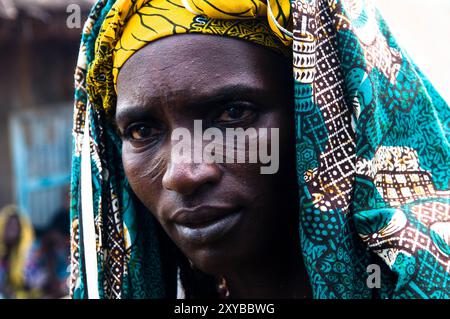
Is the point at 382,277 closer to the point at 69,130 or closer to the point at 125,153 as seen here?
the point at 125,153

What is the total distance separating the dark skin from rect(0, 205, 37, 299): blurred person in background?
257 inches

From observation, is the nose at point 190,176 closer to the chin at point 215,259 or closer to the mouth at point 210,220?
the mouth at point 210,220

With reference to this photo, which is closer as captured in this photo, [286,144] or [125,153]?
[286,144]

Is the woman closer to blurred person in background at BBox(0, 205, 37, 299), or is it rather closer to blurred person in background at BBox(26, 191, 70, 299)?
blurred person in background at BBox(26, 191, 70, 299)

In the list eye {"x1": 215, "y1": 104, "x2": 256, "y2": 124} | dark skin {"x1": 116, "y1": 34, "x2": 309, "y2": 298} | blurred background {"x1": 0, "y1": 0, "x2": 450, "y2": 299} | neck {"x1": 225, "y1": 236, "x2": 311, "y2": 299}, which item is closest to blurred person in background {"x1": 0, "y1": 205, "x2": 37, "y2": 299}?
blurred background {"x1": 0, "y1": 0, "x2": 450, "y2": 299}

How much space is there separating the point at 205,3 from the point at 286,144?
0.50 m

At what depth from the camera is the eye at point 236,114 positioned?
1740 mm

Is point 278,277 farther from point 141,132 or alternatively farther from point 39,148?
point 39,148

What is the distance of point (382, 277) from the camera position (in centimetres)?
166

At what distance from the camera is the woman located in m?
1.65

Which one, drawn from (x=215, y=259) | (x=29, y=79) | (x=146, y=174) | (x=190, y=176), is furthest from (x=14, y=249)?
(x=190, y=176)

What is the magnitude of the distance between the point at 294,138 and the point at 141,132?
1.64ft
